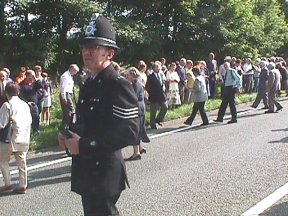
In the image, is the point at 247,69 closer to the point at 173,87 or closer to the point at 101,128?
the point at 173,87

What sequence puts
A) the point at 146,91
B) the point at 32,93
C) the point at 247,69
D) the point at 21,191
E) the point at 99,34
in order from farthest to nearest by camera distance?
the point at 247,69
the point at 146,91
the point at 32,93
the point at 21,191
the point at 99,34

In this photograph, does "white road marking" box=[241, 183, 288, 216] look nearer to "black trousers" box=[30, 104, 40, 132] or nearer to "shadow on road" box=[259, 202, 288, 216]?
"shadow on road" box=[259, 202, 288, 216]

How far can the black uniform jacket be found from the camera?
10.3 feet

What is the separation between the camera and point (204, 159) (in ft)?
29.4

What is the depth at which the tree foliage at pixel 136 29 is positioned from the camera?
61.5ft

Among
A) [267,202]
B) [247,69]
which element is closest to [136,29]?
[247,69]

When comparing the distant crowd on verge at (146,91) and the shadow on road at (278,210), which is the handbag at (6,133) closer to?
the distant crowd on verge at (146,91)

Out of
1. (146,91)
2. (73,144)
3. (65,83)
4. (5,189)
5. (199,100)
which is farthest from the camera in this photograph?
(199,100)

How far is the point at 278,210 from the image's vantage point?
598 centimetres

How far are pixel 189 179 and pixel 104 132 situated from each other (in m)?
4.54

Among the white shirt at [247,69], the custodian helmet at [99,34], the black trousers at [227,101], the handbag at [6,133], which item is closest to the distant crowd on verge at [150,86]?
the black trousers at [227,101]

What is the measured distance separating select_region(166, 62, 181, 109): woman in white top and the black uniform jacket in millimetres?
12560

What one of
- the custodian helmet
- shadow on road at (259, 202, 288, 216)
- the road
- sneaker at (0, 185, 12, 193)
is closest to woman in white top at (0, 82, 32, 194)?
sneaker at (0, 185, 12, 193)

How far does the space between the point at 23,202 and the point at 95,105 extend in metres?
3.93
